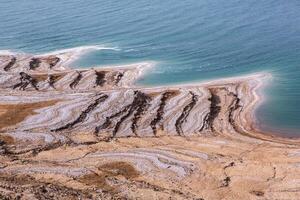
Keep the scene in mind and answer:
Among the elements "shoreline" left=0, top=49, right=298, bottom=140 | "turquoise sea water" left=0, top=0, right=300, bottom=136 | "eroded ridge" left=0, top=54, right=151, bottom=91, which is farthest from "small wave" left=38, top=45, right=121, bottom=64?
"eroded ridge" left=0, top=54, right=151, bottom=91

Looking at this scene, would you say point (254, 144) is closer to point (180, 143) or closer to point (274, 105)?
point (180, 143)

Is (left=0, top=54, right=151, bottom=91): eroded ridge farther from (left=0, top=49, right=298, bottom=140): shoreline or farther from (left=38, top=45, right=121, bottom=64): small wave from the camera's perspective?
(left=38, top=45, right=121, bottom=64): small wave

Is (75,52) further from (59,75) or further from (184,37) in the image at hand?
(184,37)

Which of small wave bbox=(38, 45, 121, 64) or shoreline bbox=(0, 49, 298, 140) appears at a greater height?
small wave bbox=(38, 45, 121, 64)

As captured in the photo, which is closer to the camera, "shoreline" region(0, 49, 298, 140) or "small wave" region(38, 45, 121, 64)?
"shoreline" region(0, 49, 298, 140)

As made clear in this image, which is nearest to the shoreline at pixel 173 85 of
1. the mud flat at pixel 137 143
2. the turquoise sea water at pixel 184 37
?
the mud flat at pixel 137 143

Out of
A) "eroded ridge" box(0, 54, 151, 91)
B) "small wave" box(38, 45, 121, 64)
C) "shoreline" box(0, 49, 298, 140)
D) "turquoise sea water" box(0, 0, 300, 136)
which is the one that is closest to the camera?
"shoreline" box(0, 49, 298, 140)

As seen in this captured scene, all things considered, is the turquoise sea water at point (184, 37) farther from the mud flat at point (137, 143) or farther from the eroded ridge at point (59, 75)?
the mud flat at point (137, 143)
